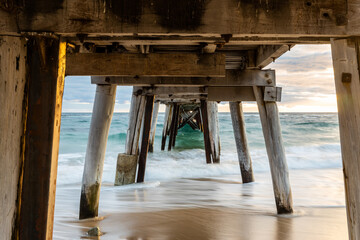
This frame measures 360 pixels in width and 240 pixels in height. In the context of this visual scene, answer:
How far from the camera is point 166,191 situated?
18.2 ft

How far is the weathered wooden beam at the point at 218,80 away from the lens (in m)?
3.91

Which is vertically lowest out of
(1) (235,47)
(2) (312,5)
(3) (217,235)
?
(3) (217,235)

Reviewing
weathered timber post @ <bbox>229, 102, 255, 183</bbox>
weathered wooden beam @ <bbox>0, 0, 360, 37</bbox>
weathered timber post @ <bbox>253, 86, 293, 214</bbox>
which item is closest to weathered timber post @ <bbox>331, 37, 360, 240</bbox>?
weathered wooden beam @ <bbox>0, 0, 360, 37</bbox>

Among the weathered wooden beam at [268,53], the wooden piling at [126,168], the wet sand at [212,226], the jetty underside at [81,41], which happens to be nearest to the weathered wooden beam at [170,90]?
the wooden piling at [126,168]

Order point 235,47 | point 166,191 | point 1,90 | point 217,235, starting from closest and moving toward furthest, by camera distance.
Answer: point 1,90 → point 217,235 → point 235,47 → point 166,191

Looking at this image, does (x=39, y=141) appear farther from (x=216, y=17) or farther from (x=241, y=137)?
(x=241, y=137)

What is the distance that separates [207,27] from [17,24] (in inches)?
41.9

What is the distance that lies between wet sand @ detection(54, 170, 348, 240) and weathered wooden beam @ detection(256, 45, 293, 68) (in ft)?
6.43

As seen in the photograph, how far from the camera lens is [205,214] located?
Answer: 376 cm

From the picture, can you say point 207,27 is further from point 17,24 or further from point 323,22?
point 17,24

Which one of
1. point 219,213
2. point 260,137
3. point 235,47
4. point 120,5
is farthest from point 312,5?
point 260,137

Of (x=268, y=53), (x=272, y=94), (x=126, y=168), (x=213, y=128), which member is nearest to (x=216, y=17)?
(x=268, y=53)

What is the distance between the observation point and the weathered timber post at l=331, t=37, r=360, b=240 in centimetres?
163

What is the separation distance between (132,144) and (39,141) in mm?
4076
